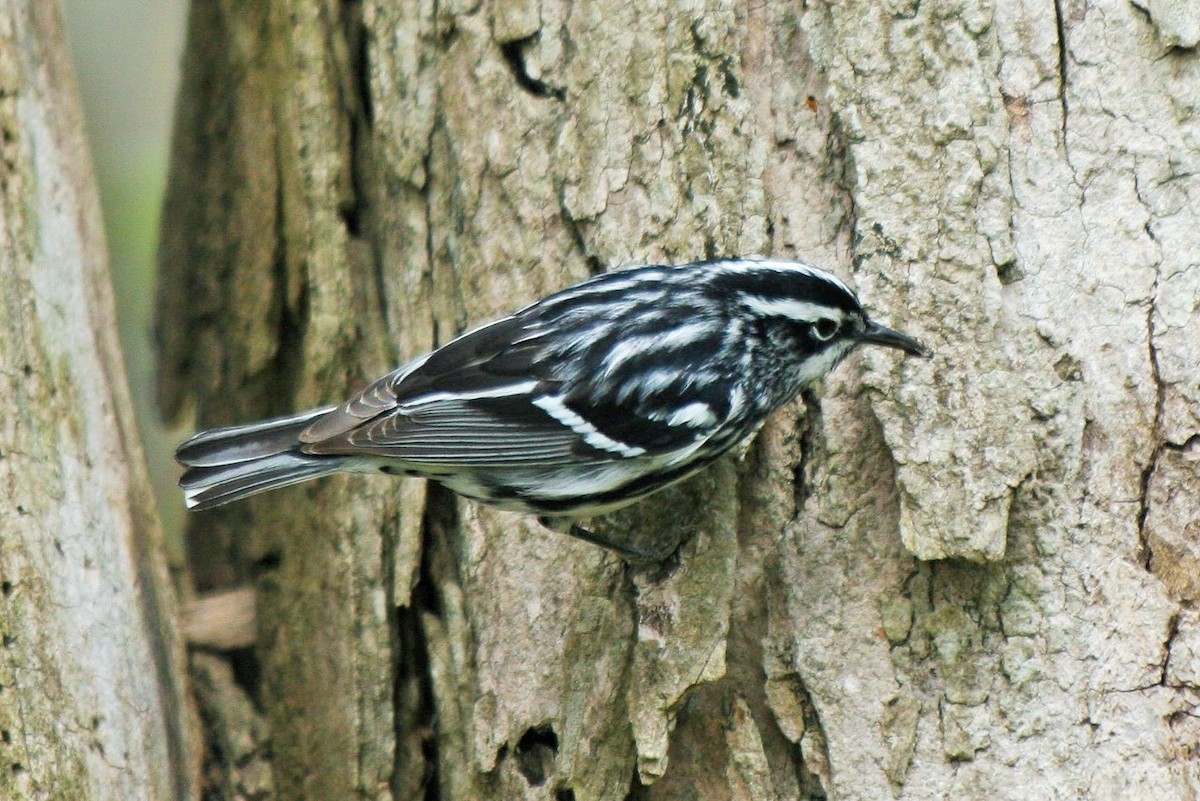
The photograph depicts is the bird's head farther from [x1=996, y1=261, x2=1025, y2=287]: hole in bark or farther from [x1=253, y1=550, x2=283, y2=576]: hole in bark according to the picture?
[x1=253, y1=550, x2=283, y2=576]: hole in bark

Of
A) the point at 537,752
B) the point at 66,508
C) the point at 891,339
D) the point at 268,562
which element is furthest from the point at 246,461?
the point at 891,339

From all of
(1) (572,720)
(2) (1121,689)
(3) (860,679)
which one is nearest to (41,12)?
(1) (572,720)

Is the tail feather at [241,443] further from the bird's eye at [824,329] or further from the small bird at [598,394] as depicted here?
the bird's eye at [824,329]

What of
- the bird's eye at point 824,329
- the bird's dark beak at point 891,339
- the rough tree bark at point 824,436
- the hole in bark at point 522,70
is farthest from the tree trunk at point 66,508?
the bird's dark beak at point 891,339

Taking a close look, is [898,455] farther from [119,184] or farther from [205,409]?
[119,184]

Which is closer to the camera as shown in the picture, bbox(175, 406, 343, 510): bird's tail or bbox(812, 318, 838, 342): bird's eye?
bbox(812, 318, 838, 342): bird's eye

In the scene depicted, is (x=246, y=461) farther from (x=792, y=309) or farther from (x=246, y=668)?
(x=792, y=309)

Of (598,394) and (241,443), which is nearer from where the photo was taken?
(598,394)

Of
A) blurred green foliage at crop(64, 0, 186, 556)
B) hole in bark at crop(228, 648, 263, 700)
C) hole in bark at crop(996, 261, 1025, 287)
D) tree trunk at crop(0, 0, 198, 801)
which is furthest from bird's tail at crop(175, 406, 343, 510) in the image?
blurred green foliage at crop(64, 0, 186, 556)
